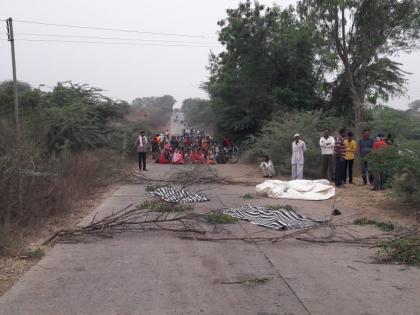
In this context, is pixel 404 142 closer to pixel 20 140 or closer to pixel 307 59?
pixel 20 140

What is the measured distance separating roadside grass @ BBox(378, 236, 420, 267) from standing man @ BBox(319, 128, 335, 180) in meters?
9.73

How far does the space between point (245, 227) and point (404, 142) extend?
4761 millimetres

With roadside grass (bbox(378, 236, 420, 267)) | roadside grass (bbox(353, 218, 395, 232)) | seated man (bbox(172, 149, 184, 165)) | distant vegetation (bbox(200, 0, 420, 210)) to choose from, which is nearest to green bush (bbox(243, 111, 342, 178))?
distant vegetation (bbox(200, 0, 420, 210))

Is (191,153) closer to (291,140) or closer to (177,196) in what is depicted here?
(291,140)

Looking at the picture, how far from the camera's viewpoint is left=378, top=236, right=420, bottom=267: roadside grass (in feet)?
23.7

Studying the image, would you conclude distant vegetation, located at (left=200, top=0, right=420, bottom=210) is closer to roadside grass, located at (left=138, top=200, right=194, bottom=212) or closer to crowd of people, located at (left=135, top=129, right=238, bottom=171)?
crowd of people, located at (left=135, top=129, right=238, bottom=171)

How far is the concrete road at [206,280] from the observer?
538 cm

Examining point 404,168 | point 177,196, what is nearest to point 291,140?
point 177,196

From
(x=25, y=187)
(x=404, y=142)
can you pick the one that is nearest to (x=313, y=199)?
(x=404, y=142)

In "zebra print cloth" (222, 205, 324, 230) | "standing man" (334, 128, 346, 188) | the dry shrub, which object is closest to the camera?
the dry shrub

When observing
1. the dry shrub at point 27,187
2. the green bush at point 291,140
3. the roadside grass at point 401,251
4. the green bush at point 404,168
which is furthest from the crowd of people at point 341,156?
the dry shrub at point 27,187

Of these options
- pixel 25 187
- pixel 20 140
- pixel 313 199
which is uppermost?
pixel 20 140

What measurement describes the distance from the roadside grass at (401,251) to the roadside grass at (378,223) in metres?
1.79

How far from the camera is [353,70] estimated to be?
28.9 metres
